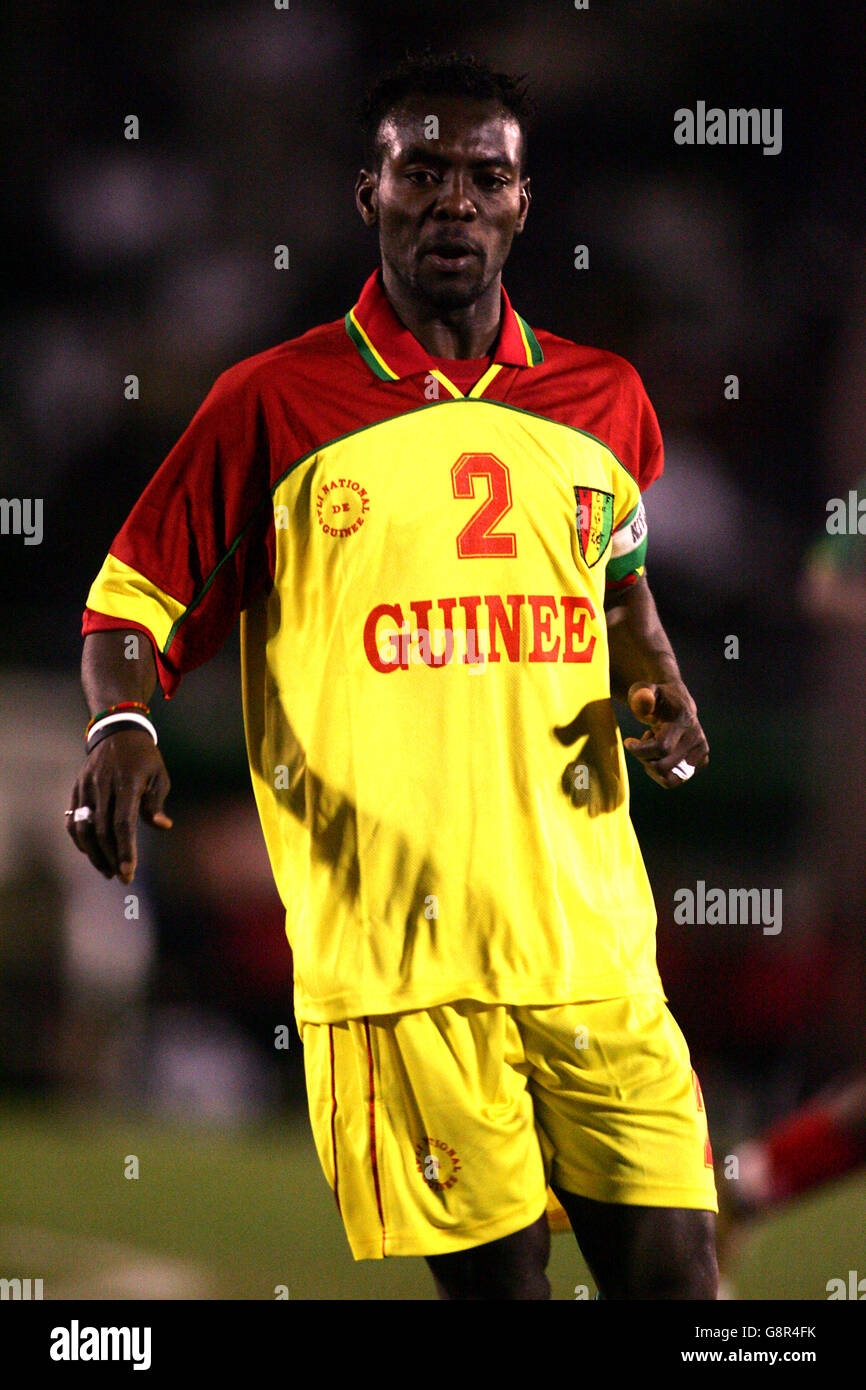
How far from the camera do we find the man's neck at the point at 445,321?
5.61 feet

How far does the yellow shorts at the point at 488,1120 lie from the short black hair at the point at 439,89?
108 cm

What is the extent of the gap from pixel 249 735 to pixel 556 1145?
2.07ft

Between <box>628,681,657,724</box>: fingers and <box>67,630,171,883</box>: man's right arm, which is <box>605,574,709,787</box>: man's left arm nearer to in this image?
<box>628,681,657,724</box>: fingers

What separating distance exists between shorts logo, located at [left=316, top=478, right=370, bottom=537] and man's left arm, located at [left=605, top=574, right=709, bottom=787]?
1.30 feet

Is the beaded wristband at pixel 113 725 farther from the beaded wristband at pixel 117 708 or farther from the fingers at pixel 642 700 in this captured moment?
the fingers at pixel 642 700

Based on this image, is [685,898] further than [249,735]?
Yes

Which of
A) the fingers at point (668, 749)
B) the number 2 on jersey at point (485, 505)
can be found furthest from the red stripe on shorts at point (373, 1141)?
the number 2 on jersey at point (485, 505)

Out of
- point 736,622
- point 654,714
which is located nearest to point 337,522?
point 654,714

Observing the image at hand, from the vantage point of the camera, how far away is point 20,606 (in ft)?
7.23

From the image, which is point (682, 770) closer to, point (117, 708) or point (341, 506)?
point (341, 506)

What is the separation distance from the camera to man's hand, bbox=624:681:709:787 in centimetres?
160
